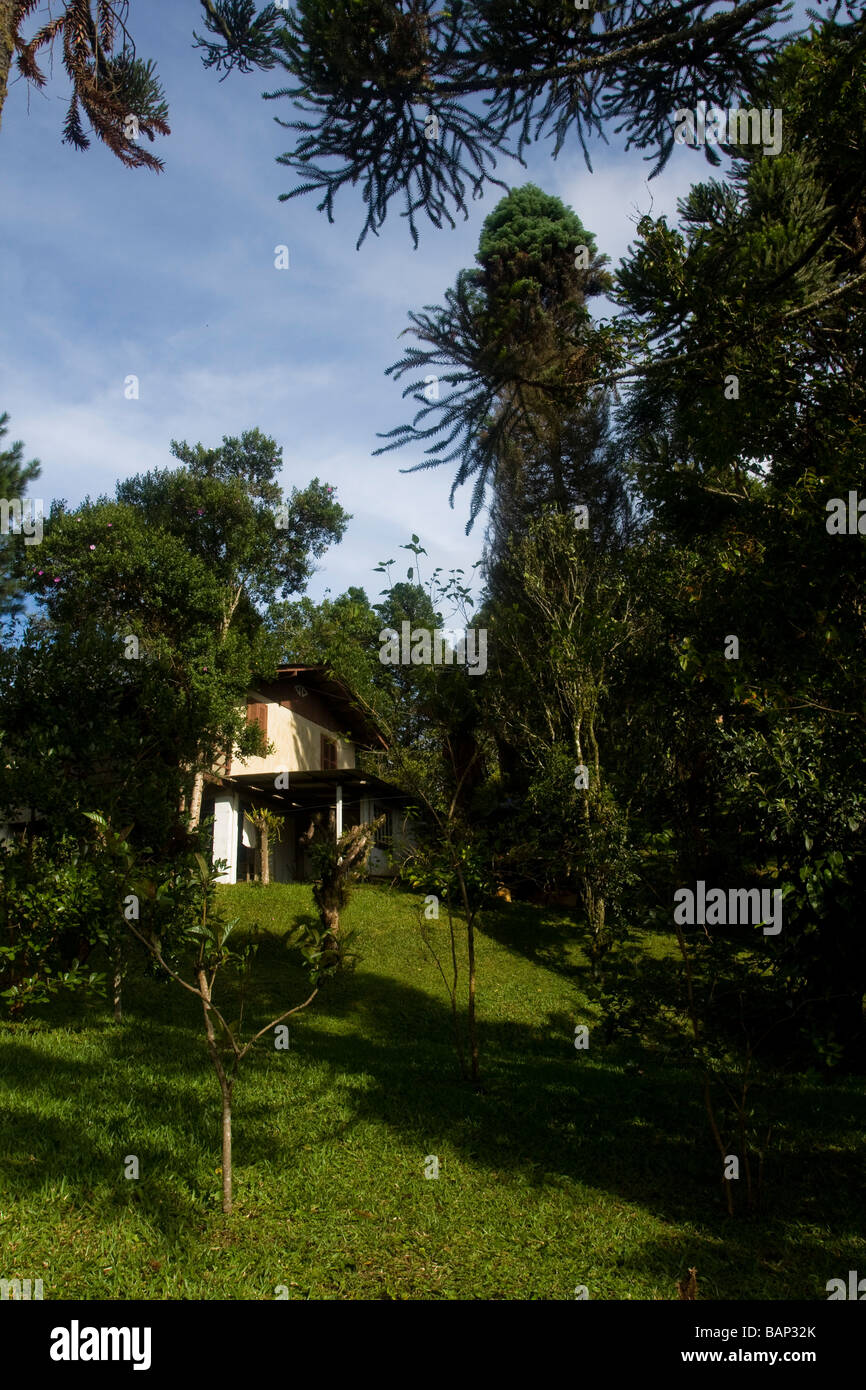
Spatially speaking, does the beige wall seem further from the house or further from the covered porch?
the covered porch

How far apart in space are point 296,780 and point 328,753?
10.5ft

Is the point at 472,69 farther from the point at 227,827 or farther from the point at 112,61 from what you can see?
the point at 227,827

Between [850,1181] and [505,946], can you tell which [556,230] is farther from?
[850,1181]

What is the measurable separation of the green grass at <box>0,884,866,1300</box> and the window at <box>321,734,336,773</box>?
49.3 feet

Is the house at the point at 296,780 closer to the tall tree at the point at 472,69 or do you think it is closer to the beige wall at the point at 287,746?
the beige wall at the point at 287,746

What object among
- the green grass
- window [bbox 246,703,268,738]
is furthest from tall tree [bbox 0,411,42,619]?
the green grass

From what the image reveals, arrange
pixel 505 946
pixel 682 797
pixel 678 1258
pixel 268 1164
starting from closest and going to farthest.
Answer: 1. pixel 678 1258
2. pixel 268 1164
3. pixel 682 797
4. pixel 505 946

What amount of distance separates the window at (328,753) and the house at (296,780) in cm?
3

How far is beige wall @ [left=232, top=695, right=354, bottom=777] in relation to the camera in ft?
78.1

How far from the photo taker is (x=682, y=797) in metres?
8.49

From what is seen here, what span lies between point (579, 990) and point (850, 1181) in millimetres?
9320

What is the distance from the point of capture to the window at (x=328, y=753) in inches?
1044

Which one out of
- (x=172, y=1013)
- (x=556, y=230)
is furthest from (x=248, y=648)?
(x=556, y=230)

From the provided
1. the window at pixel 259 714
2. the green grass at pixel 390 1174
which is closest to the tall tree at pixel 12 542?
the window at pixel 259 714
